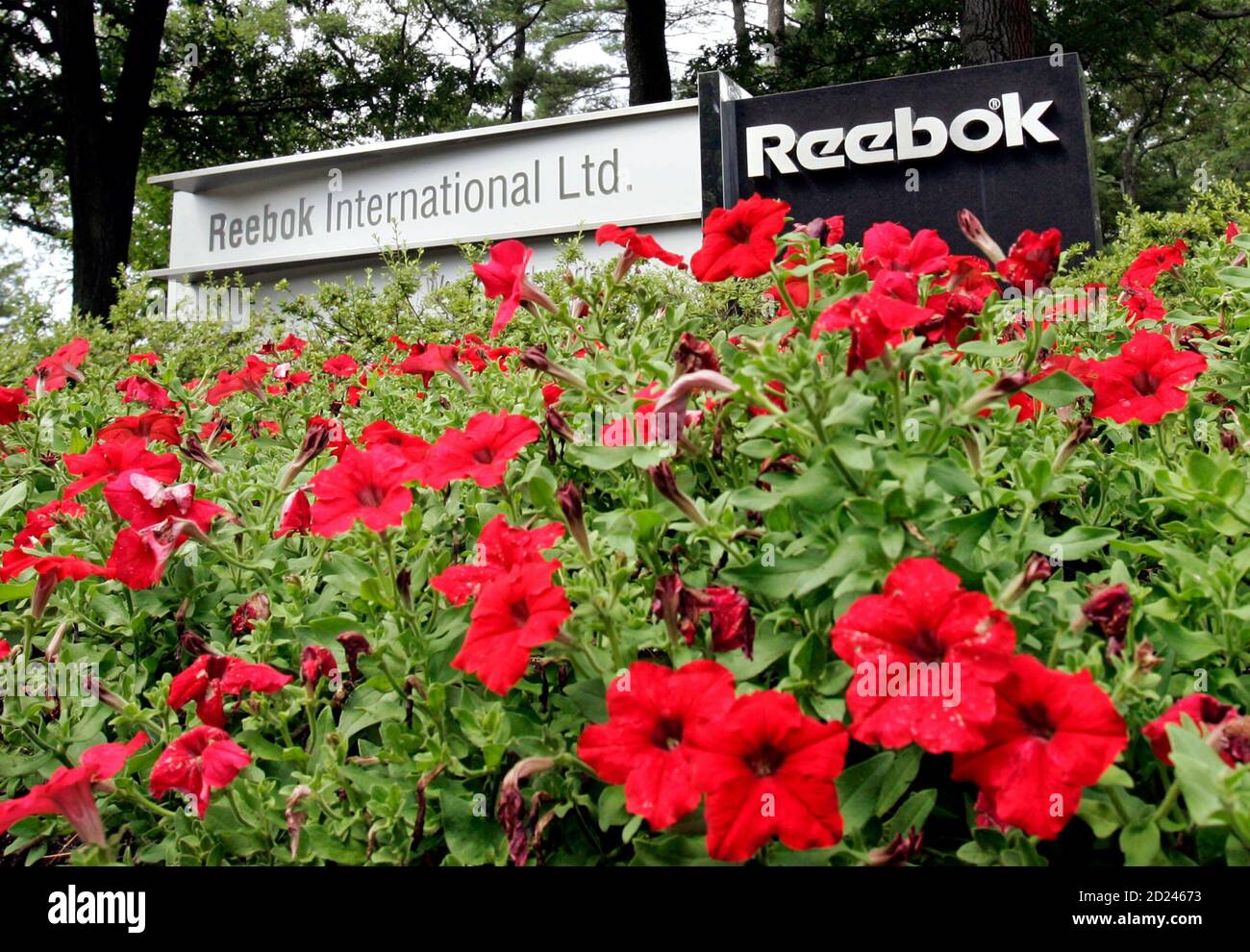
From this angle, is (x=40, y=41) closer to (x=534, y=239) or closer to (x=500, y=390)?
(x=534, y=239)

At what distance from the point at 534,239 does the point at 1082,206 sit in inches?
172

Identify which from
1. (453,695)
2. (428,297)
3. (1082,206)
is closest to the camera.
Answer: (453,695)

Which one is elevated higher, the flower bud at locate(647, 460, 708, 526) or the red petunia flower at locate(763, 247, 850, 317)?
Answer: the red petunia flower at locate(763, 247, 850, 317)

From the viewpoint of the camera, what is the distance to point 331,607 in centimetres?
156

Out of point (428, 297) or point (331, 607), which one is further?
point (428, 297)

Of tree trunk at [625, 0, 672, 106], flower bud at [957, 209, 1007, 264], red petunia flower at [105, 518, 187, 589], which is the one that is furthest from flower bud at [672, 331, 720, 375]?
tree trunk at [625, 0, 672, 106]

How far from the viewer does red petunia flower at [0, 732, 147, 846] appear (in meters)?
1.14

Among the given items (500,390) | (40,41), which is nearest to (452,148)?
(40,41)

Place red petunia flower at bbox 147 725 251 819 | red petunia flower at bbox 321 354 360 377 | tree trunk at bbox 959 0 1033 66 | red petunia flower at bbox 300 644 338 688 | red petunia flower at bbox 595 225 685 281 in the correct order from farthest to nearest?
tree trunk at bbox 959 0 1033 66 < red petunia flower at bbox 321 354 360 377 < red petunia flower at bbox 595 225 685 281 < red petunia flower at bbox 300 644 338 688 < red petunia flower at bbox 147 725 251 819

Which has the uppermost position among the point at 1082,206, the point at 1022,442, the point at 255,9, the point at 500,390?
the point at 255,9

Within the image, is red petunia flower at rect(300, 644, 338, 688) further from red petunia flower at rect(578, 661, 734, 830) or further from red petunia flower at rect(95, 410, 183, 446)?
red petunia flower at rect(95, 410, 183, 446)

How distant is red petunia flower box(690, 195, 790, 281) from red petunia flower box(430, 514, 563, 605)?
1.78ft

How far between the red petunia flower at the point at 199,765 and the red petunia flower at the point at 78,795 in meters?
0.07

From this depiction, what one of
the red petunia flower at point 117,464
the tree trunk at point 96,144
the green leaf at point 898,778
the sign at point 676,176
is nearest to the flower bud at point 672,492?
the green leaf at point 898,778
